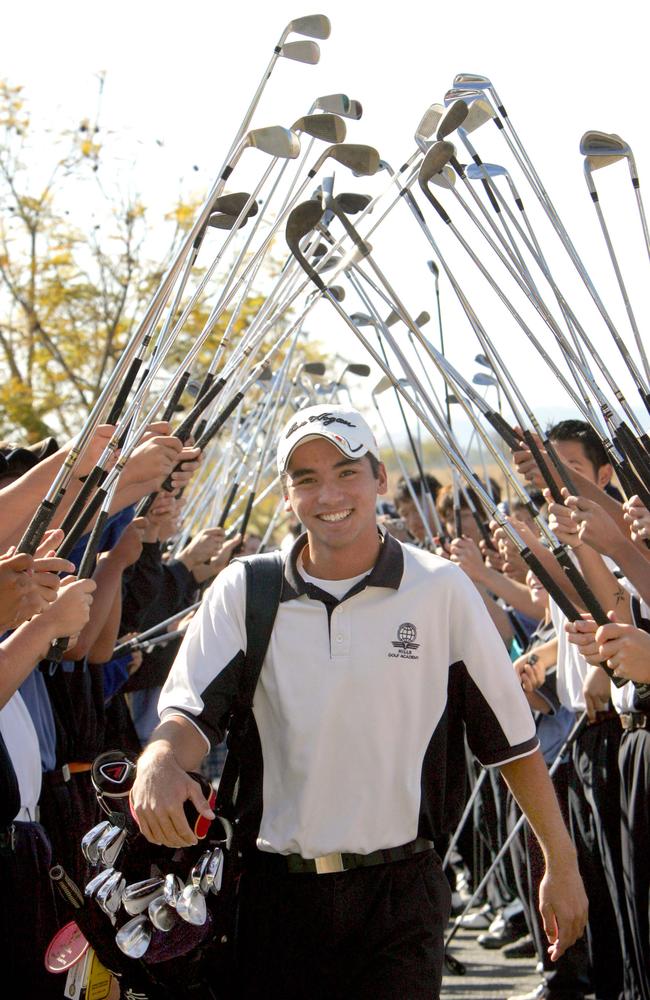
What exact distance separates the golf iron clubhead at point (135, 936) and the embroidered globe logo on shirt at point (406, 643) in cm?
97

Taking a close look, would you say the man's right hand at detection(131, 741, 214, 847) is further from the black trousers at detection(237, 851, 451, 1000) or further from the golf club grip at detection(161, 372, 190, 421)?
the golf club grip at detection(161, 372, 190, 421)

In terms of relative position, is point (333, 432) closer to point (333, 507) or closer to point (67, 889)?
point (333, 507)

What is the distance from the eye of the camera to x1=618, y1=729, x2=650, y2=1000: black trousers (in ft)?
16.1

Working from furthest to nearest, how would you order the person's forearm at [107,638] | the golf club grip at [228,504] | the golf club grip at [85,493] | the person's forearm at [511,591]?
the golf club grip at [228,504] → the person's forearm at [511,591] → the person's forearm at [107,638] → the golf club grip at [85,493]

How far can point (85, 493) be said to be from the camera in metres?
3.64

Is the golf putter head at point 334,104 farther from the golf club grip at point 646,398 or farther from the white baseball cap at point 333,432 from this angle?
the golf club grip at point 646,398

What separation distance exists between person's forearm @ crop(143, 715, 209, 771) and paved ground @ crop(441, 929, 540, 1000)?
150 inches

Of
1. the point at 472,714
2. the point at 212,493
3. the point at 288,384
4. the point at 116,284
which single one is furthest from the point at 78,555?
the point at 116,284

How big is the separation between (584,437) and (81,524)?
281 cm

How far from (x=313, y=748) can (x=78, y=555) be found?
6.61 ft

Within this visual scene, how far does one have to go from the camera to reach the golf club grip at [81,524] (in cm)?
367

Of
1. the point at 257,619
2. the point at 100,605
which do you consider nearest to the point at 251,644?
the point at 257,619

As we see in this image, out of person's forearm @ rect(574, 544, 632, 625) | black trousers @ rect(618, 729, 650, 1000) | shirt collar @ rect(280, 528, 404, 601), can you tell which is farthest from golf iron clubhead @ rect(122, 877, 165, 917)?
black trousers @ rect(618, 729, 650, 1000)

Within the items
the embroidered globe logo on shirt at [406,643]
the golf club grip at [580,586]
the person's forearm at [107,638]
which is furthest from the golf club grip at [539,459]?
the person's forearm at [107,638]
